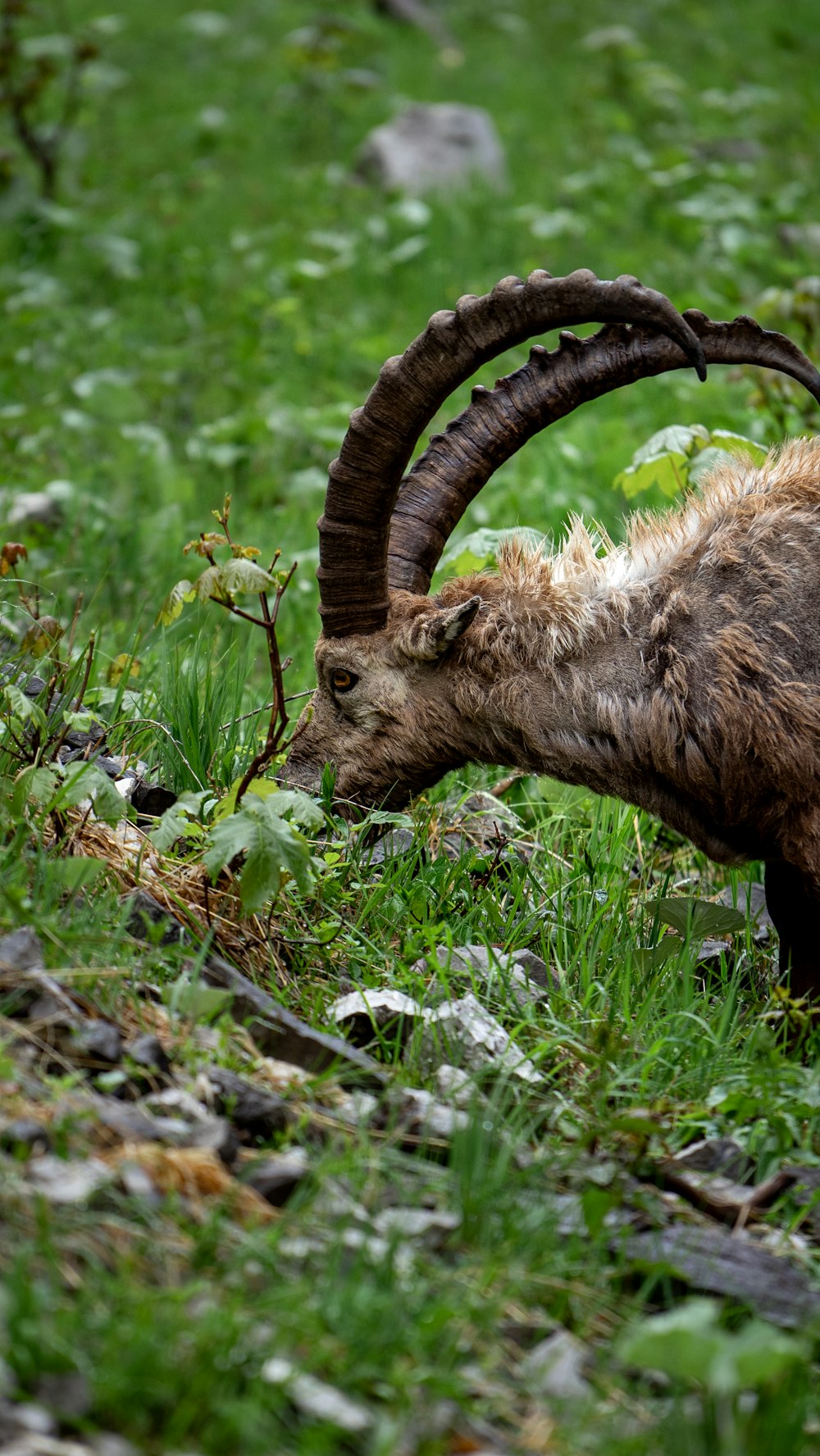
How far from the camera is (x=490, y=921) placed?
14.6 ft

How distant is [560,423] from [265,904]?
6.18 meters

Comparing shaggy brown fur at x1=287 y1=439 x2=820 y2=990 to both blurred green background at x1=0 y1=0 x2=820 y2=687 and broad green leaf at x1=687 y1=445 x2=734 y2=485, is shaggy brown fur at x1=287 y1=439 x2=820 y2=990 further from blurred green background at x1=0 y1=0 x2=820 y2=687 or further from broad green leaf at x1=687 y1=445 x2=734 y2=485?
blurred green background at x1=0 y1=0 x2=820 y2=687

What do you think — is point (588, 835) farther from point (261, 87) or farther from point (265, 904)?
point (261, 87)

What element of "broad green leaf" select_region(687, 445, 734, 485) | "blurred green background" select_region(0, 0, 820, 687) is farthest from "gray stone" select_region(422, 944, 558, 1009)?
"blurred green background" select_region(0, 0, 820, 687)

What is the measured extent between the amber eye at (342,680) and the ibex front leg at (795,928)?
1.50 metres

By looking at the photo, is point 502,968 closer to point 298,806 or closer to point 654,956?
point 654,956

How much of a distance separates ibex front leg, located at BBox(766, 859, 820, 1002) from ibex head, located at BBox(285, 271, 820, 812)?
0.48m

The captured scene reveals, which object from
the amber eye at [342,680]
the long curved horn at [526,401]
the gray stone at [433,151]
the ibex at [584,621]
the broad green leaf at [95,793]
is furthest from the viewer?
the gray stone at [433,151]

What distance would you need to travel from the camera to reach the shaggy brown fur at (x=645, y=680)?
414 cm

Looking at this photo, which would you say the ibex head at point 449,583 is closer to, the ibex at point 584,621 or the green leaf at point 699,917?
the ibex at point 584,621

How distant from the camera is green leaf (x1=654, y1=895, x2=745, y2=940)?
4285 millimetres

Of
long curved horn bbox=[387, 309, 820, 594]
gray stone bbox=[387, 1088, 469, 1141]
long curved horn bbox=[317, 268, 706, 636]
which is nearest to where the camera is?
gray stone bbox=[387, 1088, 469, 1141]

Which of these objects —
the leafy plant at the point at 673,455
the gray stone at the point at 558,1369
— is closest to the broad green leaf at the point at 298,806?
the gray stone at the point at 558,1369

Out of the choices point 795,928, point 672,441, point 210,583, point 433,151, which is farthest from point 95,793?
point 433,151
